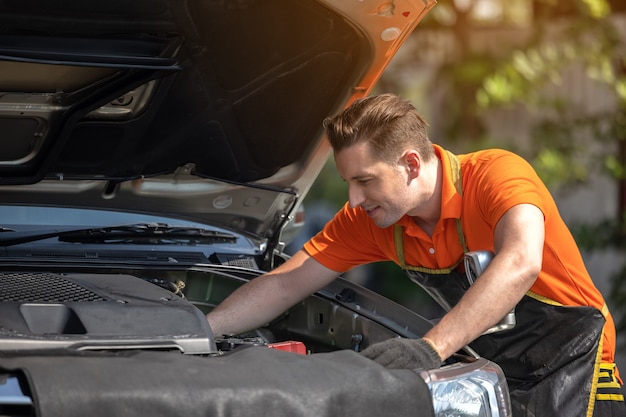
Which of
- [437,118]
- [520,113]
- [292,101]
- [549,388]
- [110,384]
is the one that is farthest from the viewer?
[437,118]

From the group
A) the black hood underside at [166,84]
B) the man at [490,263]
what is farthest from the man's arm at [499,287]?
the black hood underside at [166,84]

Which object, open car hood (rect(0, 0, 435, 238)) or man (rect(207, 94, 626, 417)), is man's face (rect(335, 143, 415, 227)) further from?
open car hood (rect(0, 0, 435, 238))

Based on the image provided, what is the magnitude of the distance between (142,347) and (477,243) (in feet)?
3.89

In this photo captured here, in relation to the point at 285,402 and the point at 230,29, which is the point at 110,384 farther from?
the point at 230,29

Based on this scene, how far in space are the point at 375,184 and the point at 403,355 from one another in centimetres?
70

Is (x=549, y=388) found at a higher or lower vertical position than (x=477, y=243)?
lower

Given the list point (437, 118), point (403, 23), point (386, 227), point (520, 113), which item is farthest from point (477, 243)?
point (437, 118)

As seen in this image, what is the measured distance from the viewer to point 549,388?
2994 mm

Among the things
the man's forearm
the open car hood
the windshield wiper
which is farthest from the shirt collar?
the windshield wiper

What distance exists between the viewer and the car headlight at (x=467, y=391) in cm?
245

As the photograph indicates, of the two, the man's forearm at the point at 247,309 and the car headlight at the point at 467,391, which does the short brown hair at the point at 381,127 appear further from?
the car headlight at the point at 467,391

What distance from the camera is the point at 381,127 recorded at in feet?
10.1

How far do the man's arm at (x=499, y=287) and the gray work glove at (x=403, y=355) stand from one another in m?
0.07

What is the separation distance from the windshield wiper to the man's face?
0.72m
